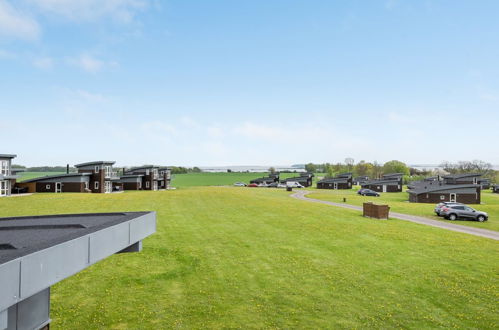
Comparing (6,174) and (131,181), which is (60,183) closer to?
(6,174)

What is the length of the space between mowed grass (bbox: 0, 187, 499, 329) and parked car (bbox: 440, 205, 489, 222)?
12899 millimetres

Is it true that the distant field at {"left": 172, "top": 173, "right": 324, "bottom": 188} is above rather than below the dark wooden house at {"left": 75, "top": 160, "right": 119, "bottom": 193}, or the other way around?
below

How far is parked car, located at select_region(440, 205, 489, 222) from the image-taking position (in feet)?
118

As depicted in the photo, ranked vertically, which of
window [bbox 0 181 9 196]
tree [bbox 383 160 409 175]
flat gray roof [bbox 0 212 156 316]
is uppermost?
tree [bbox 383 160 409 175]

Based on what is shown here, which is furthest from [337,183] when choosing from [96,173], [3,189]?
[3,189]

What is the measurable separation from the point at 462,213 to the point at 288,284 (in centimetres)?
3080

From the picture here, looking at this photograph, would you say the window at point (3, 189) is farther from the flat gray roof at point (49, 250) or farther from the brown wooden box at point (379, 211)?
the flat gray roof at point (49, 250)

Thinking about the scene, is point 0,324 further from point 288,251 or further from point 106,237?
point 288,251

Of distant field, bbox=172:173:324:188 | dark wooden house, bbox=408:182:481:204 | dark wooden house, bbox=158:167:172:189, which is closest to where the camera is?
dark wooden house, bbox=408:182:481:204

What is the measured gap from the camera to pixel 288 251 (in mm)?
19969

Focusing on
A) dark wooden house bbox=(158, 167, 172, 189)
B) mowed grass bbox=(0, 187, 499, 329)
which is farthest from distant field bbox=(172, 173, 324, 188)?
mowed grass bbox=(0, 187, 499, 329)

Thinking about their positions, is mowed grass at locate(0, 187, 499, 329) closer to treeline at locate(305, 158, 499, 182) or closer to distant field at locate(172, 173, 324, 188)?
distant field at locate(172, 173, 324, 188)

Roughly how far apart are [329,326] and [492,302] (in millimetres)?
7004

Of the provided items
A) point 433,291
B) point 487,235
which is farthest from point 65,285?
point 487,235
